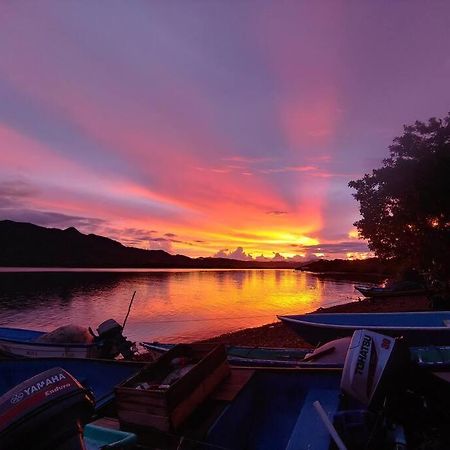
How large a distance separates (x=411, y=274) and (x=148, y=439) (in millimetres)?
40345

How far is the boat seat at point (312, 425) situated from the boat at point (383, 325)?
5.01m

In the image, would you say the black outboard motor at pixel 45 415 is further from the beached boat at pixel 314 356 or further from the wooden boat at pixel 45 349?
the wooden boat at pixel 45 349

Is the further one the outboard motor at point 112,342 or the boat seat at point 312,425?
the outboard motor at point 112,342

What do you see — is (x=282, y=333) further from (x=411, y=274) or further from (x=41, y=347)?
(x=411, y=274)

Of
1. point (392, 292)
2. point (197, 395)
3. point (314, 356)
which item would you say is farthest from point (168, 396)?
point (392, 292)

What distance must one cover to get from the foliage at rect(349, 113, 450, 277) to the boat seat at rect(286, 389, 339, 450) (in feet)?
56.0

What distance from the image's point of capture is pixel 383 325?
40.0 feet

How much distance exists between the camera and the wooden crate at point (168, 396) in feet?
16.0

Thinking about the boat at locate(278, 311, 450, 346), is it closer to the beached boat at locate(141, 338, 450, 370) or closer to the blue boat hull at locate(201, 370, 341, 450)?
the beached boat at locate(141, 338, 450, 370)

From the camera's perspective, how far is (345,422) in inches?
189

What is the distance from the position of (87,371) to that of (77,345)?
4910 millimetres

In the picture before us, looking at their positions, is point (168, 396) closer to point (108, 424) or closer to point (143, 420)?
point (143, 420)

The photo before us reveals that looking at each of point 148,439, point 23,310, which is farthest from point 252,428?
point 23,310

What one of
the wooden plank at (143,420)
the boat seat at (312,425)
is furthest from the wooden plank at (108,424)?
the boat seat at (312,425)
